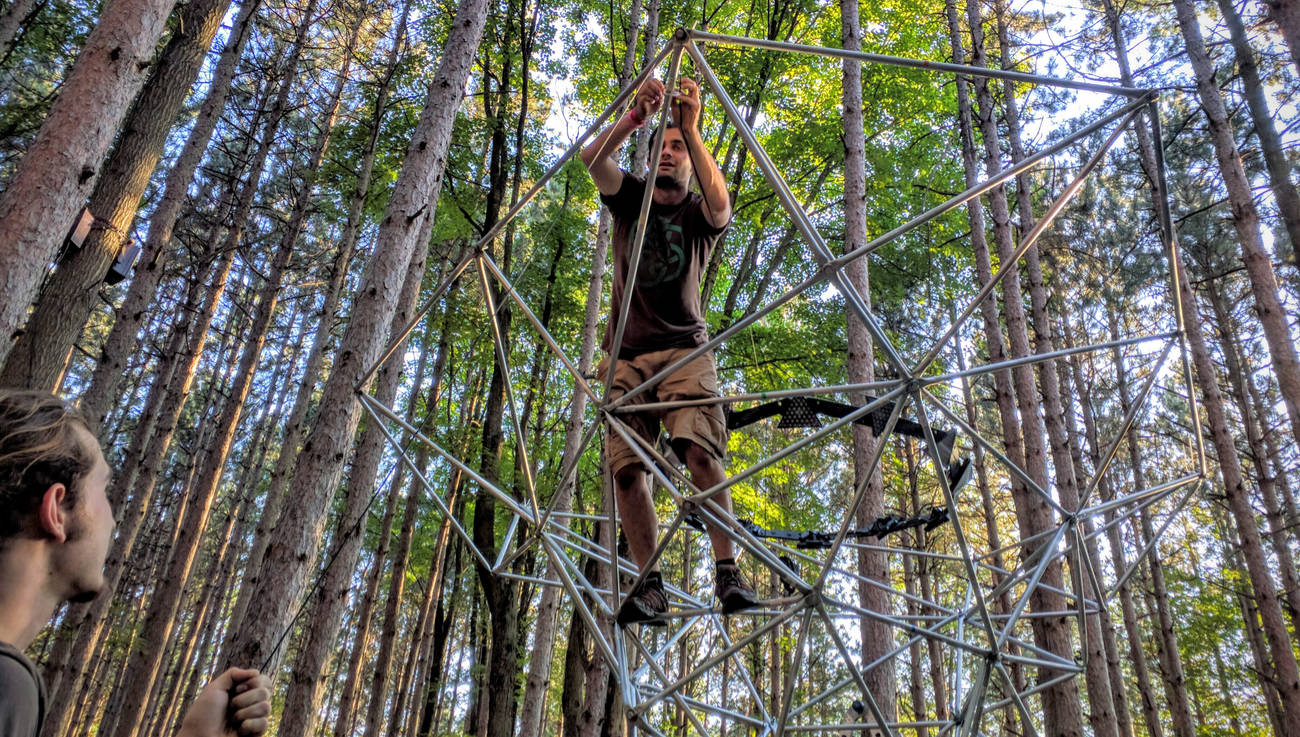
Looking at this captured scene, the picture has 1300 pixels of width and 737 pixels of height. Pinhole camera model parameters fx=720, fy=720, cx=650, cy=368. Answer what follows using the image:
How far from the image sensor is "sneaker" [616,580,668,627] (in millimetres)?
2414

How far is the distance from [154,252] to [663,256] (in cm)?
618

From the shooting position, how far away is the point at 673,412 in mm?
2709

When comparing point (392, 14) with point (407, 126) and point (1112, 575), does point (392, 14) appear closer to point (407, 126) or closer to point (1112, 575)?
point (407, 126)

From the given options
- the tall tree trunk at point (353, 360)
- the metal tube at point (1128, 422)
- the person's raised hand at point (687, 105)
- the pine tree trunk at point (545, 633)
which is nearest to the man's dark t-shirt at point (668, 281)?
the person's raised hand at point (687, 105)

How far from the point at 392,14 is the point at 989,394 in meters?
14.9

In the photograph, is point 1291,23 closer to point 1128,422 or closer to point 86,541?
point 1128,422

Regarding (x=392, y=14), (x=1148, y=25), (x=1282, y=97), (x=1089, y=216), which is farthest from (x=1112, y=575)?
(x=392, y=14)

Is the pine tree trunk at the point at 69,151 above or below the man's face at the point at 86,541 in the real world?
above

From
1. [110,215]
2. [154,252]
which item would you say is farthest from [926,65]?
[154,252]

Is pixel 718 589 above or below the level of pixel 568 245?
below

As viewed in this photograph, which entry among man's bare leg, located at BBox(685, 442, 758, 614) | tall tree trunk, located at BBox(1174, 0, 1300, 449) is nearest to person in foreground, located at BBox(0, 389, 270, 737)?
man's bare leg, located at BBox(685, 442, 758, 614)

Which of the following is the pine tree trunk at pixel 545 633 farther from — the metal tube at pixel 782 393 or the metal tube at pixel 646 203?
the metal tube at pixel 782 393

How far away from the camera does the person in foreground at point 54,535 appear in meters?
1.02

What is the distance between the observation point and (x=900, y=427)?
344 centimetres
